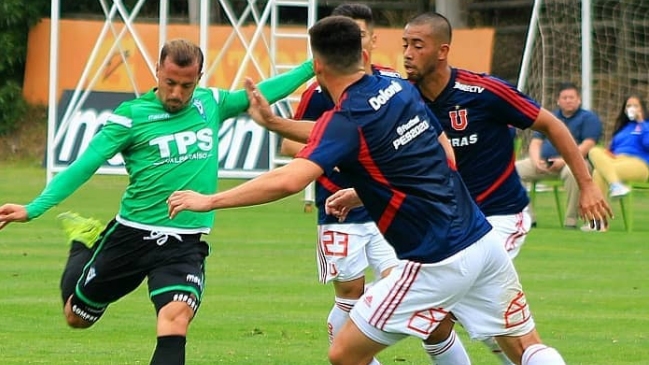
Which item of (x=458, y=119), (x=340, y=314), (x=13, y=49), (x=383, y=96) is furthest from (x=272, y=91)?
(x=13, y=49)

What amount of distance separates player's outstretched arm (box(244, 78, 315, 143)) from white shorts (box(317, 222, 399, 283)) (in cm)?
146

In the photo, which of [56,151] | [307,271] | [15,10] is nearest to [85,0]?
[15,10]

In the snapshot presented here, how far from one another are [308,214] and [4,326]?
1113 cm

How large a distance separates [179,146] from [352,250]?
1.51m

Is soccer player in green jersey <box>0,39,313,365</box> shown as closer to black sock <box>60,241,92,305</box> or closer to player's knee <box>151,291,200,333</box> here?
player's knee <box>151,291,200,333</box>

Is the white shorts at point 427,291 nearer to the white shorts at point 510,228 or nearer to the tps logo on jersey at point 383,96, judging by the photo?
the tps logo on jersey at point 383,96

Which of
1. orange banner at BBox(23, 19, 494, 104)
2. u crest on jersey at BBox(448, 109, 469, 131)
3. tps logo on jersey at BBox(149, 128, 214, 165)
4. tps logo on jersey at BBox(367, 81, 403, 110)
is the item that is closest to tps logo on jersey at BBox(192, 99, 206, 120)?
tps logo on jersey at BBox(149, 128, 214, 165)

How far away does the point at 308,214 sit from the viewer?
22.2 metres

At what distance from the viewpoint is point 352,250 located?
368 inches

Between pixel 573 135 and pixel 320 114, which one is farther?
pixel 573 135

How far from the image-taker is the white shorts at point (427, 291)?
7059mm

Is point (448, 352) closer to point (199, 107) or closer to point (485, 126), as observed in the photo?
point (485, 126)

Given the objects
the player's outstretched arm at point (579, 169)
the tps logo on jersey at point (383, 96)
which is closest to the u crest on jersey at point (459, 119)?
the player's outstretched arm at point (579, 169)

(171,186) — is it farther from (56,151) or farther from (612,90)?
(612,90)
